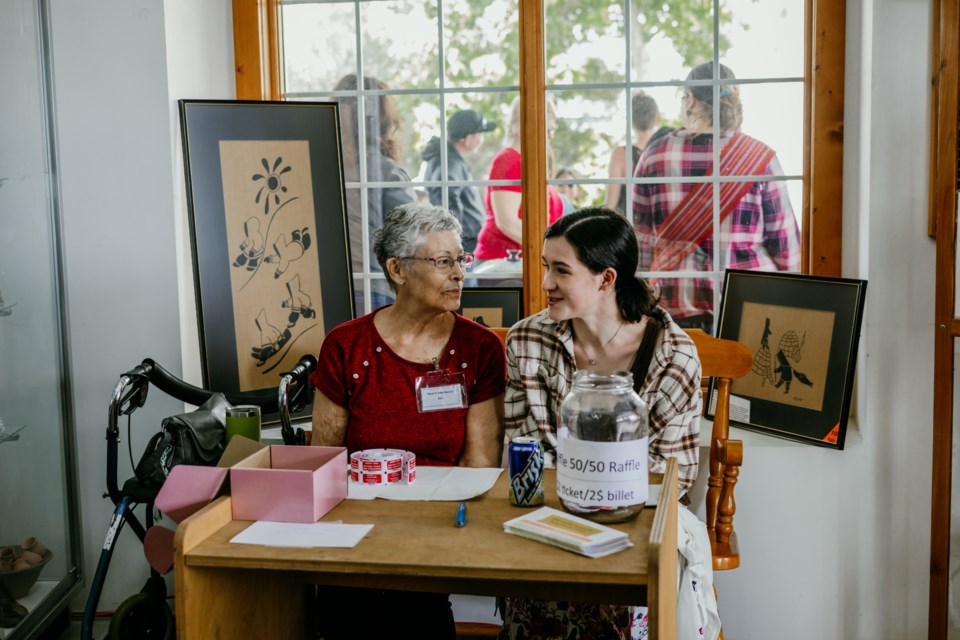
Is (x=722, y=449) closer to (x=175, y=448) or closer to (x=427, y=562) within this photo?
(x=427, y=562)

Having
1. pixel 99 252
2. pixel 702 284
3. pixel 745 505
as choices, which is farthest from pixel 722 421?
pixel 99 252

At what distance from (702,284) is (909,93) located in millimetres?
869

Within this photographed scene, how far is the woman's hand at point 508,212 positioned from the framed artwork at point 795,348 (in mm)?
750

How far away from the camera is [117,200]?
2688mm

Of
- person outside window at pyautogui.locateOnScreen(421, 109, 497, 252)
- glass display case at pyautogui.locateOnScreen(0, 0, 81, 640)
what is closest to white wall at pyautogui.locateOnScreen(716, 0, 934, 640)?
person outside window at pyautogui.locateOnScreen(421, 109, 497, 252)

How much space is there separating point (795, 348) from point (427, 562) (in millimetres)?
1753

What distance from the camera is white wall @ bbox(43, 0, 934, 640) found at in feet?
8.47

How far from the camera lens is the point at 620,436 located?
1.46 m

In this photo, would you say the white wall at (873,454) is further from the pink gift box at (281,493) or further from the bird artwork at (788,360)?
the pink gift box at (281,493)

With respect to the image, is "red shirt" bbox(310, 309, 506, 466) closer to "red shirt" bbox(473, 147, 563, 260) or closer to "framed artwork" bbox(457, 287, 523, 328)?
"framed artwork" bbox(457, 287, 523, 328)

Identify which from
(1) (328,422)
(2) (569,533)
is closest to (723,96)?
(1) (328,422)

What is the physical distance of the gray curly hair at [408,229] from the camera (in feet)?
7.36

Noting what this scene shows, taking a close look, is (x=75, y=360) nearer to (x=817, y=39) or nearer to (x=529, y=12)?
(x=529, y=12)

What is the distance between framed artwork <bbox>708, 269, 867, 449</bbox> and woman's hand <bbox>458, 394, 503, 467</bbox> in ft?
3.00
